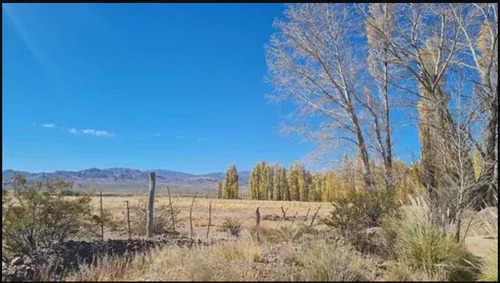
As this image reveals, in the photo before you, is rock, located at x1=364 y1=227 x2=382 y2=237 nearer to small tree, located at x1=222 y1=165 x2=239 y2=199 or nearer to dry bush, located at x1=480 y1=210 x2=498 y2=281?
dry bush, located at x1=480 y1=210 x2=498 y2=281

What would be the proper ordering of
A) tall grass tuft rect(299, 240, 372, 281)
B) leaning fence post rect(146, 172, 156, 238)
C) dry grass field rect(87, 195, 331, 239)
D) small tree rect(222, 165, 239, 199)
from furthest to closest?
small tree rect(222, 165, 239, 199), dry grass field rect(87, 195, 331, 239), leaning fence post rect(146, 172, 156, 238), tall grass tuft rect(299, 240, 372, 281)

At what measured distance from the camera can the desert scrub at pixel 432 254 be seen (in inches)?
302

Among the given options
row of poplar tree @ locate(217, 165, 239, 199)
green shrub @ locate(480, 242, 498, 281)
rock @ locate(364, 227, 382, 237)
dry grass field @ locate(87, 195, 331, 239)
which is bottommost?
dry grass field @ locate(87, 195, 331, 239)

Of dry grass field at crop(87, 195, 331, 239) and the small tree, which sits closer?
dry grass field at crop(87, 195, 331, 239)

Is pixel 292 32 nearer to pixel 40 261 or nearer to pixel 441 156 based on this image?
pixel 441 156

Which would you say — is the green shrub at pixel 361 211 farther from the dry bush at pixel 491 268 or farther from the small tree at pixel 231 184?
the small tree at pixel 231 184

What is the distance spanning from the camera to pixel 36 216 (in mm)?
10812

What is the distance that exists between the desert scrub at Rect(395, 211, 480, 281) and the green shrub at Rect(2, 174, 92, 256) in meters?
8.28

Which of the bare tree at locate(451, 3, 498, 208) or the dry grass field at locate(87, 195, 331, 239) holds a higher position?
the bare tree at locate(451, 3, 498, 208)

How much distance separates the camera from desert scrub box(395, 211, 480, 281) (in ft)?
25.2

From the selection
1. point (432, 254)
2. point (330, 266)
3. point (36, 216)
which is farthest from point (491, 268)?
point (36, 216)

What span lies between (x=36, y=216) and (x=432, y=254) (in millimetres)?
9234

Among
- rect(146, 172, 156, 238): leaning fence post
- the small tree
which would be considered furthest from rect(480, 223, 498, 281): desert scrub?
the small tree

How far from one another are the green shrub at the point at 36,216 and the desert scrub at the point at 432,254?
8.28m
